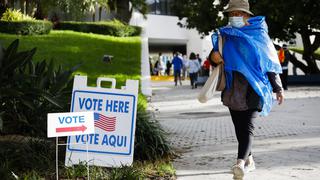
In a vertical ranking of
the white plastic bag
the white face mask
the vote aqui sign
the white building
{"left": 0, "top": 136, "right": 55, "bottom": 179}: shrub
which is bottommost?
the white building

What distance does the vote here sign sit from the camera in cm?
530

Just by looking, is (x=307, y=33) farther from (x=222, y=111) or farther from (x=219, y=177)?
(x=219, y=177)

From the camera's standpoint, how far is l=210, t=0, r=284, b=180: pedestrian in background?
6.07 m

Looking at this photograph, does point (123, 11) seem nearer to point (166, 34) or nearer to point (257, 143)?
point (166, 34)

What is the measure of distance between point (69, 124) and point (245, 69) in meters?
1.91

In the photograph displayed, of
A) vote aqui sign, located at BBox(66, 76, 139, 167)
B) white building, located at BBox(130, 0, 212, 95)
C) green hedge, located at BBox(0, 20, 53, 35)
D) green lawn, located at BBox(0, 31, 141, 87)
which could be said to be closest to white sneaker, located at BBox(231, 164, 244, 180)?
vote aqui sign, located at BBox(66, 76, 139, 167)

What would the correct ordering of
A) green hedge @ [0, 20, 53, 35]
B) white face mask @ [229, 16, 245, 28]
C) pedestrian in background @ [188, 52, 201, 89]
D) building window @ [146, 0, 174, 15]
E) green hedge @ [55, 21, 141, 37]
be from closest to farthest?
white face mask @ [229, 16, 245, 28]
pedestrian in background @ [188, 52, 201, 89]
green hedge @ [0, 20, 53, 35]
green hedge @ [55, 21, 141, 37]
building window @ [146, 0, 174, 15]

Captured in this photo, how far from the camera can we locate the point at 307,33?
1064 inches

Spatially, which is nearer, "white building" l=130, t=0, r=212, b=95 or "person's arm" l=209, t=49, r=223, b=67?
"person's arm" l=209, t=49, r=223, b=67

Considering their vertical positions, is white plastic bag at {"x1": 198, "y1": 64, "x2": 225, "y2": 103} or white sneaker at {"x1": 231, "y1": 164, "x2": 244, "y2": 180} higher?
white plastic bag at {"x1": 198, "y1": 64, "x2": 225, "y2": 103}

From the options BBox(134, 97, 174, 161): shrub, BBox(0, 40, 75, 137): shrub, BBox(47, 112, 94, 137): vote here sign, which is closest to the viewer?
BBox(47, 112, 94, 137): vote here sign

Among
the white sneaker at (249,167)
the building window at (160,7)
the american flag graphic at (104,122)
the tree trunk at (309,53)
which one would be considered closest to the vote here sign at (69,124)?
the american flag graphic at (104,122)

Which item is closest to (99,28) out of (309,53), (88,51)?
(88,51)

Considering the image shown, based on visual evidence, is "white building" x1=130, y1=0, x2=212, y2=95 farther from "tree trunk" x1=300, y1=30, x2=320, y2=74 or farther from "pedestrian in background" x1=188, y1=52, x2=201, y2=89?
"pedestrian in background" x1=188, y1=52, x2=201, y2=89
